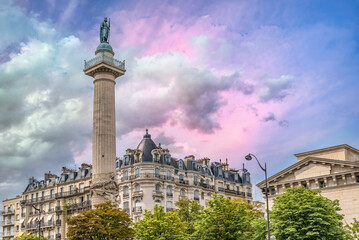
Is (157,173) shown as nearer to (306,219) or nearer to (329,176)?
(329,176)

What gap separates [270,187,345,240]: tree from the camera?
33469mm

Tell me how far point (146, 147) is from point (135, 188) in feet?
23.7

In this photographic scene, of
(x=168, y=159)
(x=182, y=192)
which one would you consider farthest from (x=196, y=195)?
(x=168, y=159)

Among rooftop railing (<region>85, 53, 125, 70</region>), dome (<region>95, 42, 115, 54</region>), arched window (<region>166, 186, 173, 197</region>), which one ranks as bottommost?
arched window (<region>166, 186, 173, 197</region>)

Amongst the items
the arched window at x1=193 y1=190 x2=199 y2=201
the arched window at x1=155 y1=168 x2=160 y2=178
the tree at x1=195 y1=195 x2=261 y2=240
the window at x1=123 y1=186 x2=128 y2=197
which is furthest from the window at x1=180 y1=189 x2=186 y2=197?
the tree at x1=195 y1=195 x2=261 y2=240

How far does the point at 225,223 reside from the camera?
4078 cm

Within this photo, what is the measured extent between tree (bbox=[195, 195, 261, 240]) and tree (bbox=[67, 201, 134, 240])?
24.4 ft

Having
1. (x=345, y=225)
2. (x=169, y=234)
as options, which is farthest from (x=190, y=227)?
(x=345, y=225)

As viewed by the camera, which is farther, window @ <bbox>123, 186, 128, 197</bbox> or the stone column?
window @ <bbox>123, 186, 128, 197</bbox>

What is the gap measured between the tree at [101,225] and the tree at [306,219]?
1433 cm

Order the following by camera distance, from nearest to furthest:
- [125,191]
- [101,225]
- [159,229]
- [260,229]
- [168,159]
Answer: [260,229], [101,225], [159,229], [125,191], [168,159]

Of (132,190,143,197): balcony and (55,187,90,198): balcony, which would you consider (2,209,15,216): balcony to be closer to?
(55,187,90,198): balcony

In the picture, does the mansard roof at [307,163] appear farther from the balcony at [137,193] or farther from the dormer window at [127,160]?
the dormer window at [127,160]

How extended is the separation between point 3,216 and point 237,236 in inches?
2770
